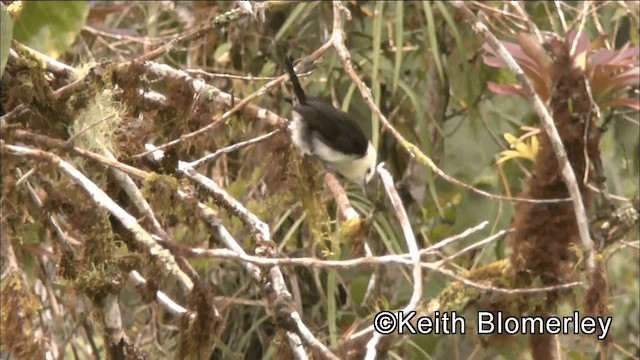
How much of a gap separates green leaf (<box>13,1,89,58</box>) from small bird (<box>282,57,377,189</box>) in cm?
41

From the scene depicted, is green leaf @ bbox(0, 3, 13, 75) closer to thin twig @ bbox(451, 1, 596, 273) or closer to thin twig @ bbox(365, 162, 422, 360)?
thin twig @ bbox(365, 162, 422, 360)

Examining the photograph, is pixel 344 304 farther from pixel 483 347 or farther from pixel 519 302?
pixel 519 302

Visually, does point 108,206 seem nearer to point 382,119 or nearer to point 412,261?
point 412,261

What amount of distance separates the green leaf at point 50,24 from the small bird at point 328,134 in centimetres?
41

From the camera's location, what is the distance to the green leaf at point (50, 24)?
5.86 feet

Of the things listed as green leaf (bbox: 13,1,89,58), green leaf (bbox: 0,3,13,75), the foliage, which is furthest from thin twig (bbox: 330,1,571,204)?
green leaf (bbox: 0,3,13,75)

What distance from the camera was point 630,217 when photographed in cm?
211

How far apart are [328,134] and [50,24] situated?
603 millimetres

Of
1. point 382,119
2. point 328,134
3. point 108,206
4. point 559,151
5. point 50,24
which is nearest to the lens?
point 108,206

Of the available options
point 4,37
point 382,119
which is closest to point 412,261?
point 382,119

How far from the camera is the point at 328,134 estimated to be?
217 centimetres

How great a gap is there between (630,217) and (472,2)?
0.68 metres

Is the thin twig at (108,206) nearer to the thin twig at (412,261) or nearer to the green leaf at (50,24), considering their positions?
the thin twig at (412,261)

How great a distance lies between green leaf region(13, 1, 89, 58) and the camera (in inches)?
70.3
